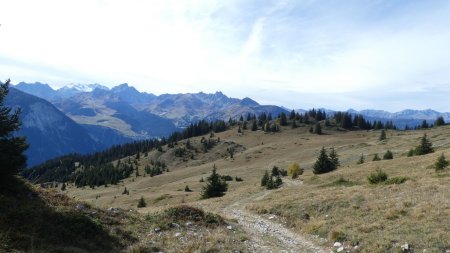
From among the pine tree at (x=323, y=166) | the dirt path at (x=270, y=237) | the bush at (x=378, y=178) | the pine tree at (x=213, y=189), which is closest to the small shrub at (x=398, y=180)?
the bush at (x=378, y=178)

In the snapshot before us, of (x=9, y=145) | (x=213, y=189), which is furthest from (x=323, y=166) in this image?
(x=9, y=145)

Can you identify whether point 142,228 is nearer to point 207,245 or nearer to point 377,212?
point 207,245

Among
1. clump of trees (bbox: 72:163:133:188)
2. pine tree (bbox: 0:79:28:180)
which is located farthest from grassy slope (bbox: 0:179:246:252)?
clump of trees (bbox: 72:163:133:188)

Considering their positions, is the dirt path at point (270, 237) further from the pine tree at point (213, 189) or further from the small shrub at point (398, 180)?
the pine tree at point (213, 189)

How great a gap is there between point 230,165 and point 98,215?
402ft

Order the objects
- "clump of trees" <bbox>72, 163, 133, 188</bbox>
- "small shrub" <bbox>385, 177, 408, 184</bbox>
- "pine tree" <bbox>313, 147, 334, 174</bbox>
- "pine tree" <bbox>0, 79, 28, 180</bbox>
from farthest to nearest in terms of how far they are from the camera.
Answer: "clump of trees" <bbox>72, 163, 133, 188</bbox> → "pine tree" <bbox>313, 147, 334, 174</bbox> → "small shrub" <bbox>385, 177, 408, 184</bbox> → "pine tree" <bbox>0, 79, 28, 180</bbox>

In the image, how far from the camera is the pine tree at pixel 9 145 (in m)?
20.6

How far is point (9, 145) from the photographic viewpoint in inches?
831

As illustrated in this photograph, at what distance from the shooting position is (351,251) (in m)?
18.5

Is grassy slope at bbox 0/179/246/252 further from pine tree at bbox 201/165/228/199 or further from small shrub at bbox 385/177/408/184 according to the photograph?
pine tree at bbox 201/165/228/199

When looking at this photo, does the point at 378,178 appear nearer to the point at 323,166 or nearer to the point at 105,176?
the point at 323,166

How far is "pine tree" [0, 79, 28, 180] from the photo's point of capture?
20578mm

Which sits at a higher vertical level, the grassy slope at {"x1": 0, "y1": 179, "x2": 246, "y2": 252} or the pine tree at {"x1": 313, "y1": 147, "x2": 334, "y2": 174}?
the grassy slope at {"x1": 0, "y1": 179, "x2": 246, "y2": 252}

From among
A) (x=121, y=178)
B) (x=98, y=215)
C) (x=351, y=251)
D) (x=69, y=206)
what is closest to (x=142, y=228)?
(x=98, y=215)
